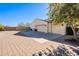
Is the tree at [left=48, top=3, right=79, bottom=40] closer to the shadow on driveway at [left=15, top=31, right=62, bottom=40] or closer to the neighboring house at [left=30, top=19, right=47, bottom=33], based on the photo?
the neighboring house at [left=30, top=19, right=47, bottom=33]

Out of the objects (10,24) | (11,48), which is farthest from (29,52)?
(10,24)

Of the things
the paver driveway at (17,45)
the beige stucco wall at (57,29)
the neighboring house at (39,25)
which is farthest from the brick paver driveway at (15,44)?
the beige stucco wall at (57,29)

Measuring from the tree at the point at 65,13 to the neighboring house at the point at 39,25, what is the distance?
24 cm

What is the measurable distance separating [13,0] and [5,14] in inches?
19.8

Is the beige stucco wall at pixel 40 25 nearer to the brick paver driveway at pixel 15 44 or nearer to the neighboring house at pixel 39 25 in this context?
the neighboring house at pixel 39 25

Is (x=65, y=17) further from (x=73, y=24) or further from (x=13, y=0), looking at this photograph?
(x=13, y=0)

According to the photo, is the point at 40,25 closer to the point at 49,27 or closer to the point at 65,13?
the point at 49,27

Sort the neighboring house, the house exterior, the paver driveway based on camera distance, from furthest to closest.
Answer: the house exterior → the neighboring house → the paver driveway

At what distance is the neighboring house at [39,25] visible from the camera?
5.33m

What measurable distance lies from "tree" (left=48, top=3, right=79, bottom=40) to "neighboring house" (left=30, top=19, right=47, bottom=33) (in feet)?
0.79

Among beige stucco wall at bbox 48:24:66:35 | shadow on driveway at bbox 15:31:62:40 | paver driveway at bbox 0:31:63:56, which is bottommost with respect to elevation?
paver driveway at bbox 0:31:63:56

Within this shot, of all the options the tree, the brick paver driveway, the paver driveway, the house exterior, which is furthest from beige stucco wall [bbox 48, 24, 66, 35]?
the brick paver driveway

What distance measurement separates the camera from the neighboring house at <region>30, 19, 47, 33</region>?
533 cm

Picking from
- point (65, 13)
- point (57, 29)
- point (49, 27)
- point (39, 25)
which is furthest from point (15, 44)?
point (65, 13)
